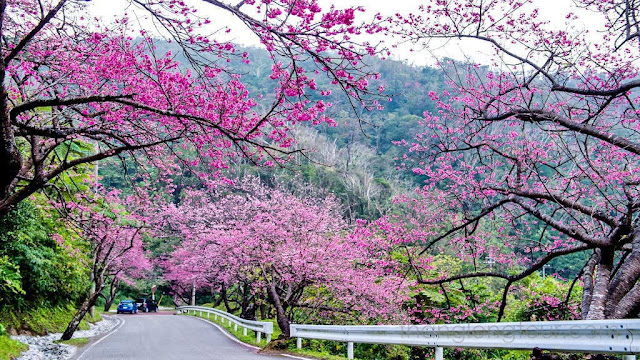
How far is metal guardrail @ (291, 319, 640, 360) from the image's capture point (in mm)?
4168

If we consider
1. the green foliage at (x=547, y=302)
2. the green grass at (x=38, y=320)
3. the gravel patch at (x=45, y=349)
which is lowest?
the gravel patch at (x=45, y=349)

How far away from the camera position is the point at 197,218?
30047 millimetres

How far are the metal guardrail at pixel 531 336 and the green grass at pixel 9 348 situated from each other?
28.1 feet

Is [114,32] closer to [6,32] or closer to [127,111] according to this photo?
[127,111]

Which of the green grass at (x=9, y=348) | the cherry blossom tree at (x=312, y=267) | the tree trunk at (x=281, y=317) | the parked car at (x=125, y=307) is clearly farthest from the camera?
→ the parked car at (x=125, y=307)

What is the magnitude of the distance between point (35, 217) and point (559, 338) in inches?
572

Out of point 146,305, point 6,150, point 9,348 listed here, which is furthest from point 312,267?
point 146,305

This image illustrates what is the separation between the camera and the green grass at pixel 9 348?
1116cm

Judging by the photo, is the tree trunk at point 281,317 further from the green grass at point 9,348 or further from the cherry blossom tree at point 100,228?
the green grass at point 9,348

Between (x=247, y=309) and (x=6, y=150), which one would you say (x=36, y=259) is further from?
(x=247, y=309)

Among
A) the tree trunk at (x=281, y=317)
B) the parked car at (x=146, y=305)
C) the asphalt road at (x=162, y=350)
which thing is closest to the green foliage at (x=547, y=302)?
the tree trunk at (x=281, y=317)

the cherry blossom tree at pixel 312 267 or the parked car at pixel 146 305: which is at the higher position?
the cherry blossom tree at pixel 312 267

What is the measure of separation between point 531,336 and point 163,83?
631 centimetres

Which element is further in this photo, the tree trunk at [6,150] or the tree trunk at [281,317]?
the tree trunk at [281,317]
